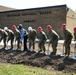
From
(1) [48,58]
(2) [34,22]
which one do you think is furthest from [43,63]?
(2) [34,22]

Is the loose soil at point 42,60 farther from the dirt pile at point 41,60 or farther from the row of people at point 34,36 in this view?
the row of people at point 34,36

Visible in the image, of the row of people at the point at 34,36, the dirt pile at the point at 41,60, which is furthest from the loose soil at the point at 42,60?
the row of people at the point at 34,36

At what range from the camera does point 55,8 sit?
32.2m

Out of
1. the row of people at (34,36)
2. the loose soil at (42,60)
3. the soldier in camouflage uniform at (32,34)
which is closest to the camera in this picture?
the loose soil at (42,60)

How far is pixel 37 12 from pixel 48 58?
905 inches

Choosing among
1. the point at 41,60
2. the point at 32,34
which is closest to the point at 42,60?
the point at 41,60

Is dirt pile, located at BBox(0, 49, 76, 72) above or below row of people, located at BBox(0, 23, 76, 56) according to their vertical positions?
below

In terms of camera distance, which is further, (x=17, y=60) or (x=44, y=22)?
(x=44, y=22)

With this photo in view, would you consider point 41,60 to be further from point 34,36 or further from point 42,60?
point 34,36

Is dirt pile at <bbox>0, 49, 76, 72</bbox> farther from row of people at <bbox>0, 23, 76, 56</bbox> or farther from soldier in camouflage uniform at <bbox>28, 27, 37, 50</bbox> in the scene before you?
soldier in camouflage uniform at <bbox>28, 27, 37, 50</bbox>

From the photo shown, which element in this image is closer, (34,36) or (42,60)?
(42,60)

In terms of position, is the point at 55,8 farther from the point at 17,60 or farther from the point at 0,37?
the point at 17,60

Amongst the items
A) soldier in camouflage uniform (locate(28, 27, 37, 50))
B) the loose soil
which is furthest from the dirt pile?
soldier in camouflage uniform (locate(28, 27, 37, 50))

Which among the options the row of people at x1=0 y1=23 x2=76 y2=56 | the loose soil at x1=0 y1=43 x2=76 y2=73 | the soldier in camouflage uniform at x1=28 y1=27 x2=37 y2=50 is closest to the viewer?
the loose soil at x1=0 y1=43 x2=76 y2=73
